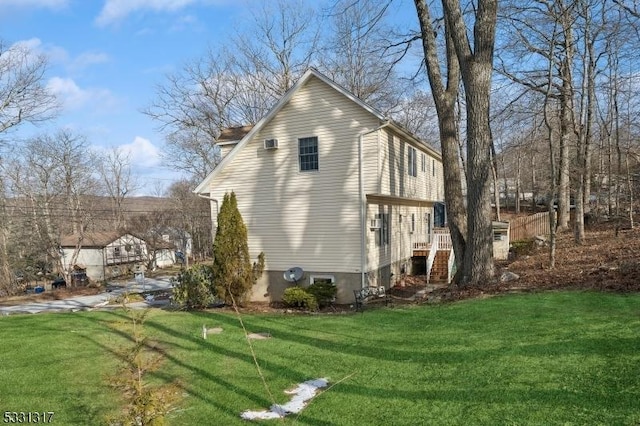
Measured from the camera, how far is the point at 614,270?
10.6 metres

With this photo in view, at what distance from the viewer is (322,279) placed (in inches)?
554

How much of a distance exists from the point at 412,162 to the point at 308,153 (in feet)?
17.1

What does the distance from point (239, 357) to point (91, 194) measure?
40.8 metres

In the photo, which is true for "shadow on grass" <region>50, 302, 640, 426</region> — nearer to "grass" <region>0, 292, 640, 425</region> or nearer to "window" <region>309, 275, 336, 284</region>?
"grass" <region>0, 292, 640, 425</region>

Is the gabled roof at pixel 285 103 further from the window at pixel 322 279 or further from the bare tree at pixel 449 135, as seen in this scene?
the window at pixel 322 279

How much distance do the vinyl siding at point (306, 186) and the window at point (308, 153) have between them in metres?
0.15

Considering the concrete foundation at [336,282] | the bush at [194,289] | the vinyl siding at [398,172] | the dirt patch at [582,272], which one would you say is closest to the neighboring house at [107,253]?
the concrete foundation at [336,282]

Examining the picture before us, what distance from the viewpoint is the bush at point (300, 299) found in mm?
12594

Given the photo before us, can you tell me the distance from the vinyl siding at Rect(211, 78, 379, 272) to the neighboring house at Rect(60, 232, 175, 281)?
89.9 ft

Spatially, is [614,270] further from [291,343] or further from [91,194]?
[91,194]

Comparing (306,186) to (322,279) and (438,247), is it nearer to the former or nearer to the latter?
(322,279)

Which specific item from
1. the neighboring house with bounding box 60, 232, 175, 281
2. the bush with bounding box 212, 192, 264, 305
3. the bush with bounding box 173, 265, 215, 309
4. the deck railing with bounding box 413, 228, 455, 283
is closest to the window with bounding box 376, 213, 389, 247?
the deck railing with bounding box 413, 228, 455, 283

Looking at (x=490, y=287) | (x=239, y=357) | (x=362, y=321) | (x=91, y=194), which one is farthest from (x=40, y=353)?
(x=91, y=194)

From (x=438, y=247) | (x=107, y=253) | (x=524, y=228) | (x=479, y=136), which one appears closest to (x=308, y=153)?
(x=479, y=136)
